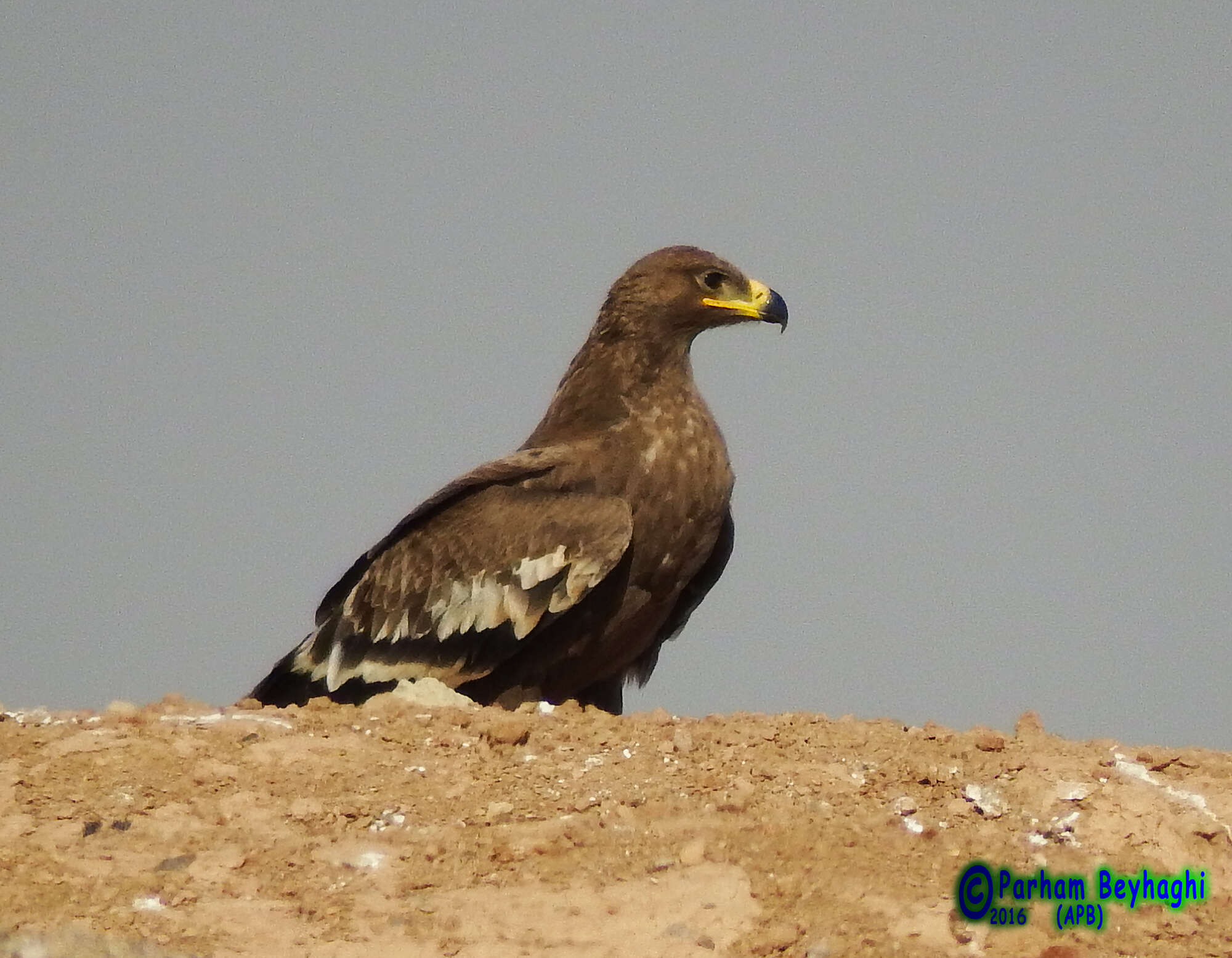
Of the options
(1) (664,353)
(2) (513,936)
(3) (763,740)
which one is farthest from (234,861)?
(1) (664,353)

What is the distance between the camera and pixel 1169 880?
659 cm

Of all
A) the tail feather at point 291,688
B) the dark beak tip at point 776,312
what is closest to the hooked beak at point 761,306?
the dark beak tip at point 776,312

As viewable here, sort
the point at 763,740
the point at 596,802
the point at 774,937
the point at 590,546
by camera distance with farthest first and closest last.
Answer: the point at 590,546, the point at 763,740, the point at 596,802, the point at 774,937

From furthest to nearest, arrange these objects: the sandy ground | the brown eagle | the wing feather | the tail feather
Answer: the tail feather
the brown eagle
the wing feather
the sandy ground

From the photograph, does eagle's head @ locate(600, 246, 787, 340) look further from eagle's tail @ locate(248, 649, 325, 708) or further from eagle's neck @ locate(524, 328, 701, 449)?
eagle's tail @ locate(248, 649, 325, 708)

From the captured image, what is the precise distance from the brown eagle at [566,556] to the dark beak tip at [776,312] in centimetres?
45

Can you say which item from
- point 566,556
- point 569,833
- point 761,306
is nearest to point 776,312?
point 761,306

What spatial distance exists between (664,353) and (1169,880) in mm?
4485

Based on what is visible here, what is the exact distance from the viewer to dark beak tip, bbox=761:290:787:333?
1059cm

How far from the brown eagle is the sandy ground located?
1.52 m

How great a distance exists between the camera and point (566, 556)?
910 centimetres

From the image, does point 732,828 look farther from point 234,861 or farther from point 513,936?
point 234,861

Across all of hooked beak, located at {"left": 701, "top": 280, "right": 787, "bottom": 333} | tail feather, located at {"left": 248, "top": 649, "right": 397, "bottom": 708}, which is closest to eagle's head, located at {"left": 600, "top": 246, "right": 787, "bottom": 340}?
hooked beak, located at {"left": 701, "top": 280, "right": 787, "bottom": 333}

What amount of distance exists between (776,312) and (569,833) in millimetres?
4736
